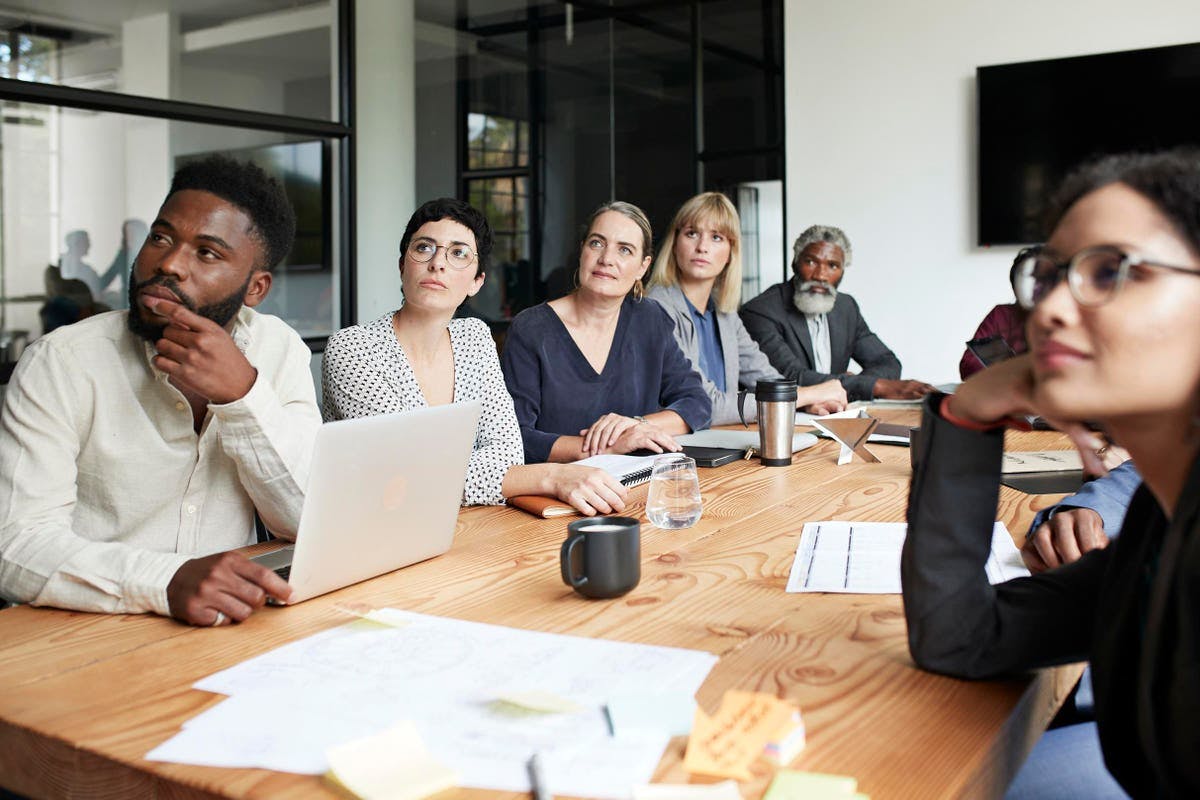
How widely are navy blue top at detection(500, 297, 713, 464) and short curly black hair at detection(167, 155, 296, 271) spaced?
1.15m

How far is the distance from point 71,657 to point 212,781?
401 mm

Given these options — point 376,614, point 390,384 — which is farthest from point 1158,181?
point 390,384

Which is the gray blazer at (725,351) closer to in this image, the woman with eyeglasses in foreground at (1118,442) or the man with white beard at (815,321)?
the man with white beard at (815,321)

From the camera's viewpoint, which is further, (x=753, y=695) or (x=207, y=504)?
(x=207, y=504)

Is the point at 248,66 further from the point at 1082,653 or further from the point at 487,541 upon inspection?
the point at 1082,653

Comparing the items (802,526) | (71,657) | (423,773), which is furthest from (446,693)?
(802,526)

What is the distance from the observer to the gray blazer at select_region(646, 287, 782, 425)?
3.34 m

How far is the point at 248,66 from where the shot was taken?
173 inches

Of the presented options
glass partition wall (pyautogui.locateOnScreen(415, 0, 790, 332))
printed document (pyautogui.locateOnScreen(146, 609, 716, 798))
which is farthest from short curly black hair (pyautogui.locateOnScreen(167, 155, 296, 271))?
glass partition wall (pyautogui.locateOnScreen(415, 0, 790, 332))

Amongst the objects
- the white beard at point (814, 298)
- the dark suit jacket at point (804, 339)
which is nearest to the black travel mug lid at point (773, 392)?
the dark suit jacket at point (804, 339)

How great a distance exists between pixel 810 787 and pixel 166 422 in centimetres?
117

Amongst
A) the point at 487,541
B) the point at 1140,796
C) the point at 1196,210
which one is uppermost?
the point at 1196,210

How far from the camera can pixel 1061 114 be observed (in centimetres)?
541

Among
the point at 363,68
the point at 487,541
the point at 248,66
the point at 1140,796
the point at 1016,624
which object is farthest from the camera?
the point at 363,68
